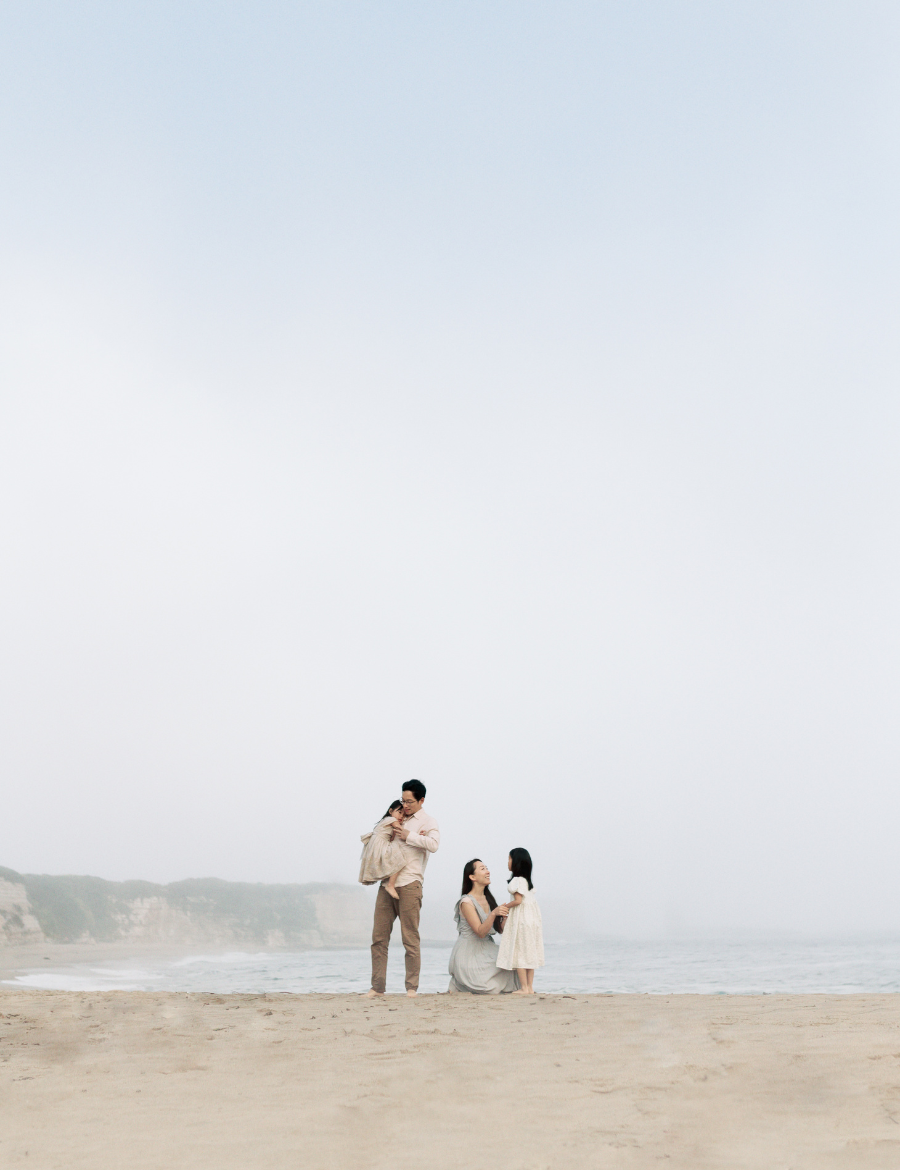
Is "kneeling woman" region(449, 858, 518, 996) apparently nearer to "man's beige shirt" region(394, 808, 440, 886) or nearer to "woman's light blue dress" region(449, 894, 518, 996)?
"woman's light blue dress" region(449, 894, 518, 996)

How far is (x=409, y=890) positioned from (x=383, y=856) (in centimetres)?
44

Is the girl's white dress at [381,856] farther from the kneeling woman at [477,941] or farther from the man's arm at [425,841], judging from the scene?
the kneeling woman at [477,941]

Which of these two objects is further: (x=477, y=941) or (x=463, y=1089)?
(x=477, y=941)

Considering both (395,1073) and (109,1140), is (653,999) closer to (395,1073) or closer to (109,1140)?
(395,1073)

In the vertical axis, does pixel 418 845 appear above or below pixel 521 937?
above

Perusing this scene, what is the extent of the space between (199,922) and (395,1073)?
13060 cm

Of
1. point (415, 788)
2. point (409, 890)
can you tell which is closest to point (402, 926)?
point (409, 890)

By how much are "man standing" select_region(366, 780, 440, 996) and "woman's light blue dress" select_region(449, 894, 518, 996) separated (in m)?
0.47

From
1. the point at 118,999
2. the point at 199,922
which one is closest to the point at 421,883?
the point at 118,999

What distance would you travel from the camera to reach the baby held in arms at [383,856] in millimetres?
9516

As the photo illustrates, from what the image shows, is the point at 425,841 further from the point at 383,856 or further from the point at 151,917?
the point at 151,917

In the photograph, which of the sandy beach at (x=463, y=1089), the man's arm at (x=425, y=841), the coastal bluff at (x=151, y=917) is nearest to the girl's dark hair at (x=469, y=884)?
the man's arm at (x=425, y=841)

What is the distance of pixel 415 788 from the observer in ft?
32.0

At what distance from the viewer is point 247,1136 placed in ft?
14.4
